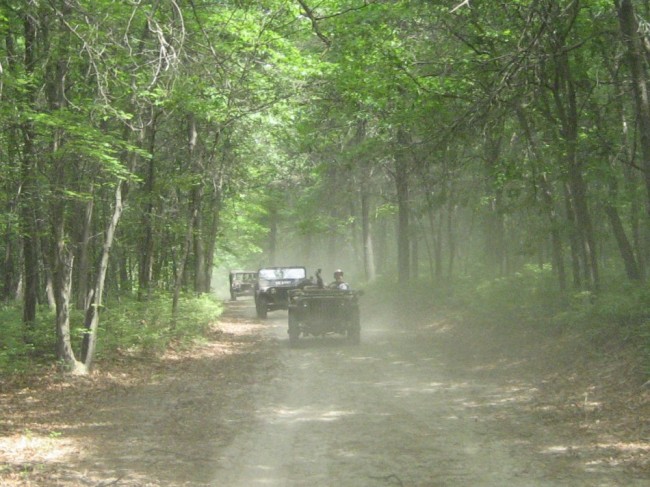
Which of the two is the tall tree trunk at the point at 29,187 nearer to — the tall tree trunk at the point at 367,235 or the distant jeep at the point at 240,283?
the tall tree trunk at the point at 367,235

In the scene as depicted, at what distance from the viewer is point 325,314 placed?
53.9ft

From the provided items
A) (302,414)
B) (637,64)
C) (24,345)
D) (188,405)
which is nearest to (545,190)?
(637,64)

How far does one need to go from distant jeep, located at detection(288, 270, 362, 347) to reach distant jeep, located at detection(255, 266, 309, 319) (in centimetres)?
923

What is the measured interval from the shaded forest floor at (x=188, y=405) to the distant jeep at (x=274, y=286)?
1068 centimetres

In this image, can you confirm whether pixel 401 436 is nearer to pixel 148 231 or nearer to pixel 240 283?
pixel 148 231

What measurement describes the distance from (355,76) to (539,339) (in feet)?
21.8

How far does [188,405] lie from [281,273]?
58.0 ft

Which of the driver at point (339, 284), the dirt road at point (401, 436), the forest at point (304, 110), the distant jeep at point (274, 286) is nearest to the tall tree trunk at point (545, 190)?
the forest at point (304, 110)

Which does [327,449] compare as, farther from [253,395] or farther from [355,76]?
[355,76]

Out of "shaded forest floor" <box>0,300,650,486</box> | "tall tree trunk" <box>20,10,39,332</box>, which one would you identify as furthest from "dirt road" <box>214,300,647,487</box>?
"tall tree trunk" <box>20,10,39,332</box>

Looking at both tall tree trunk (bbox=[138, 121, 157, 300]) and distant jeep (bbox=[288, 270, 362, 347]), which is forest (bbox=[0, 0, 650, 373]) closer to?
tall tree trunk (bbox=[138, 121, 157, 300])

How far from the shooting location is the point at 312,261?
227ft

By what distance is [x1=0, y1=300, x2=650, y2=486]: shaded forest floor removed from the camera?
6652mm

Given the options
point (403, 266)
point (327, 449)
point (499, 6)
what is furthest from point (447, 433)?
point (403, 266)
